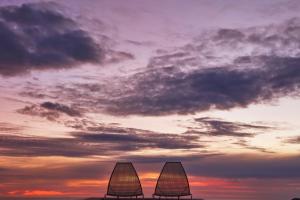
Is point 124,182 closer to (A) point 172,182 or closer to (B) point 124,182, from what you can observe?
(B) point 124,182

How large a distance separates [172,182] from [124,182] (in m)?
3.77

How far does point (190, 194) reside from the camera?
113 ft

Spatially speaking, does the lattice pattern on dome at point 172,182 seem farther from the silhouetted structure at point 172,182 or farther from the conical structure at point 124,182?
the conical structure at point 124,182

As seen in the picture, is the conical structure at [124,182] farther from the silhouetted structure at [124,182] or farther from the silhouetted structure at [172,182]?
the silhouetted structure at [172,182]

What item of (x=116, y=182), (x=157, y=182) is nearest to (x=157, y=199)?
(x=157, y=182)

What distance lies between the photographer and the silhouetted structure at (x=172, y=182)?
33.9 meters

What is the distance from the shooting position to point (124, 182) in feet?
110

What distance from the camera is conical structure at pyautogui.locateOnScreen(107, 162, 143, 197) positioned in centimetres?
3341

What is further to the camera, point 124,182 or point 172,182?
point 172,182

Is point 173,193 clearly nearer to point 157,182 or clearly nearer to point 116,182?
point 157,182

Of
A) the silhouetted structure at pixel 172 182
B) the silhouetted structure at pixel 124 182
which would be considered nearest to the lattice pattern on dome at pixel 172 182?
the silhouetted structure at pixel 172 182

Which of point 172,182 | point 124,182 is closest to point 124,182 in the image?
point 124,182

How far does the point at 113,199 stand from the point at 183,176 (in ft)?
19.2

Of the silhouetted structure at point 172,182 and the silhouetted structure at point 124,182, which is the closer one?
the silhouetted structure at point 124,182
